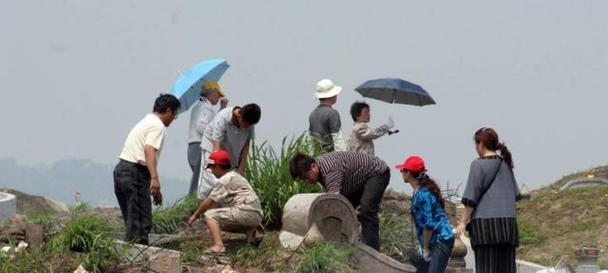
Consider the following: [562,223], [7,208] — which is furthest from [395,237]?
[562,223]

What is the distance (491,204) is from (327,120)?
455 centimetres

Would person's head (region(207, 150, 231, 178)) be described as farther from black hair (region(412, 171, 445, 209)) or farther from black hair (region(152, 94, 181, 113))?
black hair (region(412, 171, 445, 209))

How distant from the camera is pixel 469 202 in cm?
1047

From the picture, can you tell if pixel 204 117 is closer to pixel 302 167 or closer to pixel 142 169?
pixel 142 169

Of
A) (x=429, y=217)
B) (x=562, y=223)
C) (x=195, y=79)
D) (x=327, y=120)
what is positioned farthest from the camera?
(x=562, y=223)

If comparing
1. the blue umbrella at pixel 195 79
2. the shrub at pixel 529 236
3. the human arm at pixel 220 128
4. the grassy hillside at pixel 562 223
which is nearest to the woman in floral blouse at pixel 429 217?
the human arm at pixel 220 128

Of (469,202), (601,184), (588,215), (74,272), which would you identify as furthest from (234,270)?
(601,184)

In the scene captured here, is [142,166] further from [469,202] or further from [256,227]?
[469,202]

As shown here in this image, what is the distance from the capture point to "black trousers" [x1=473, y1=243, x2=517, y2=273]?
34.7 ft

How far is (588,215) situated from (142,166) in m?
11.6

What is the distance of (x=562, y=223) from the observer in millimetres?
21797

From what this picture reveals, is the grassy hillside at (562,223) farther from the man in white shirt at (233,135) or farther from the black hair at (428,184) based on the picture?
the black hair at (428,184)

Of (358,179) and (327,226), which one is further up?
(358,179)

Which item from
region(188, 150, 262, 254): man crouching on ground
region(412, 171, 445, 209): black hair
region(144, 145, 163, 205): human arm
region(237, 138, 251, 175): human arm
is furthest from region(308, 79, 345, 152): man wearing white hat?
region(412, 171, 445, 209): black hair
